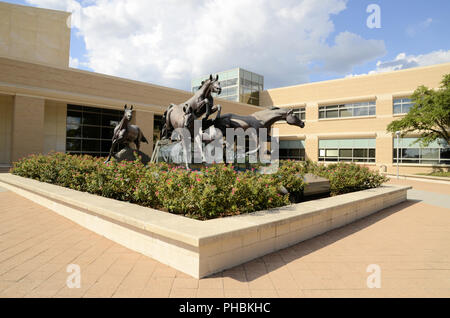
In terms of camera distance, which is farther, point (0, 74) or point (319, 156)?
point (319, 156)

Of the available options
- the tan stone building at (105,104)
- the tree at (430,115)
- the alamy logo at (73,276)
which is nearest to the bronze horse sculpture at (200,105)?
the alamy logo at (73,276)

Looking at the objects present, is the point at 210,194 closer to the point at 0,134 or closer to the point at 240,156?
the point at 240,156

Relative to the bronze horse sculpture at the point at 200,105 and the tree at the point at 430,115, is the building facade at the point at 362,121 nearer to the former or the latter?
the tree at the point at 430,115

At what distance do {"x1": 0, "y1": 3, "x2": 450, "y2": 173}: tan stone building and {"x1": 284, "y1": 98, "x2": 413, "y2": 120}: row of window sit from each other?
0.27 ft

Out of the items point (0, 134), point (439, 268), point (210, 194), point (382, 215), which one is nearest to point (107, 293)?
point (210, 194)

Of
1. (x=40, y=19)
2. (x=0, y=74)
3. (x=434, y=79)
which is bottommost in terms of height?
(x=0, y=74)

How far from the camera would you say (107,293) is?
9.09 feet

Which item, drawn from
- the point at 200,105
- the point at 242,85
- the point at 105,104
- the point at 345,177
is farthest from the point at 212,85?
Result: the point at 242,85

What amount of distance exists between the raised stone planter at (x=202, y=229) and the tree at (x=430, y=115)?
19609 mm

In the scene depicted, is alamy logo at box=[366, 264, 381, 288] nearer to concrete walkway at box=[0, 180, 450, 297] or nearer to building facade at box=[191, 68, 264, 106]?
concrete walkway at box=[0, 180, 450, 297]

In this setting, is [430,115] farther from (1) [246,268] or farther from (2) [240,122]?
(1) [246,268]

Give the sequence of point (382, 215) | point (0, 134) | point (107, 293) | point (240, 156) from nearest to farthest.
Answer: point (107, 293) → point (382, 215) → point (240, 156) → point (0, 134)

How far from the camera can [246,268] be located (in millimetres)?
3441
